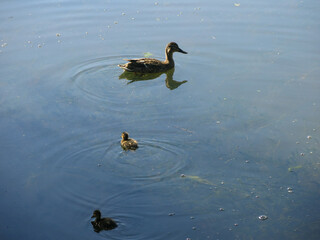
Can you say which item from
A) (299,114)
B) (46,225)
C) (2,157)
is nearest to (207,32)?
→ (299,114)

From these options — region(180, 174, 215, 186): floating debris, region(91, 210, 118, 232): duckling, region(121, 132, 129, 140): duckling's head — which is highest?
region(121, 132, 129, 140): duckling's head

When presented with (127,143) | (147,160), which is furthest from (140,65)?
(147,160)

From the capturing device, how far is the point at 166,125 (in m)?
7.46

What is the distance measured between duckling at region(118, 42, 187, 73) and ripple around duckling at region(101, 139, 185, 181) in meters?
2.70

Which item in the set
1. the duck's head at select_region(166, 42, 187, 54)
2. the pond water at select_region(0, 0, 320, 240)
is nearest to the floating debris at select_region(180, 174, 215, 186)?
the pond water at select_region(0, 0, 320, 240)

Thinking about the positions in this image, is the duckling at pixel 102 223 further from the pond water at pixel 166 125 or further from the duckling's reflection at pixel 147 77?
the duckling's reflection at pixel 147 77

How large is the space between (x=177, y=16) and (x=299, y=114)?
528 centimetres

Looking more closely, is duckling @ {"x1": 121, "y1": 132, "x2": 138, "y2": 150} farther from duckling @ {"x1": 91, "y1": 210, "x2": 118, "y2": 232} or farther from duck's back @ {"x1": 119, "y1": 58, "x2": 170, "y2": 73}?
duck's back @ {"x1": 119, "y1": 58, "x2": 170, "y2": 73}

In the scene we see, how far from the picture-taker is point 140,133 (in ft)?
23.9

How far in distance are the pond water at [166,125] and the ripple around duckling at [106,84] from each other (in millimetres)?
37

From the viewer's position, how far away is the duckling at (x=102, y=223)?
5.38 metres

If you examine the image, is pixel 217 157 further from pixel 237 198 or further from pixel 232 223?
pixel 232 223

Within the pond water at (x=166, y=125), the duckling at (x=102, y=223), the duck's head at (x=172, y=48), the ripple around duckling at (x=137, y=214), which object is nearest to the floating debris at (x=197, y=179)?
the pond water at (x=166, y=125)

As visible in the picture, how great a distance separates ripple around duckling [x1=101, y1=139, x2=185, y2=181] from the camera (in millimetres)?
6340
